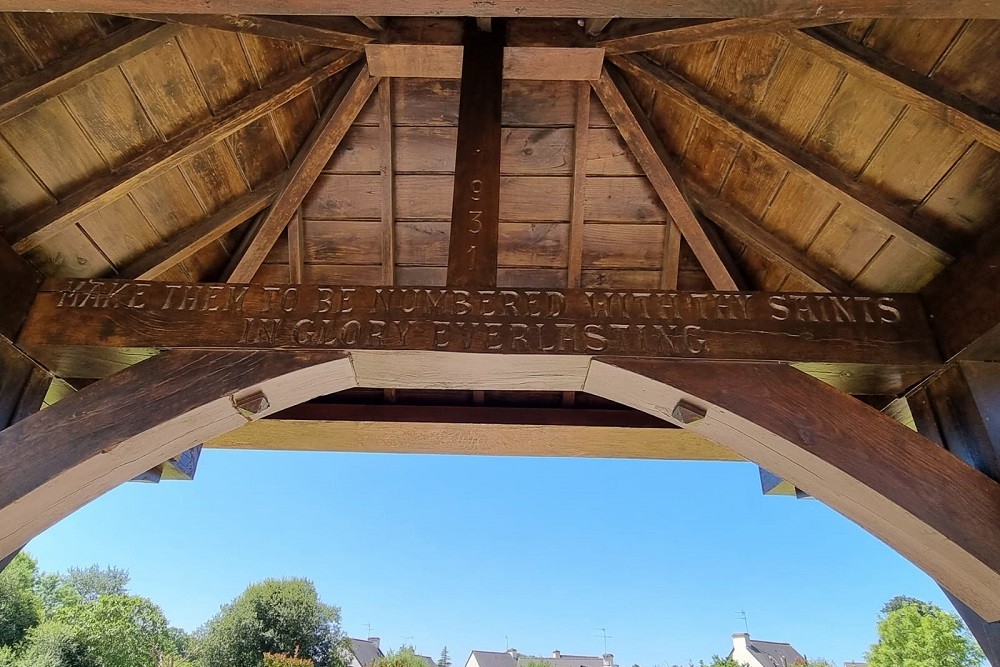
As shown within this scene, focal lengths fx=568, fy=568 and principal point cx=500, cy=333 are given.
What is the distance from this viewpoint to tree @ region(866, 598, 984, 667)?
1620 cm

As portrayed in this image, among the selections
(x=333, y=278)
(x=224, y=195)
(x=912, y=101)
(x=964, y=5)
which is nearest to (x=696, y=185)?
(x=912, y=101)

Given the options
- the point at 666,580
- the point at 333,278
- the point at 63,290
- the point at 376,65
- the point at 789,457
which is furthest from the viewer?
the point at 666,580

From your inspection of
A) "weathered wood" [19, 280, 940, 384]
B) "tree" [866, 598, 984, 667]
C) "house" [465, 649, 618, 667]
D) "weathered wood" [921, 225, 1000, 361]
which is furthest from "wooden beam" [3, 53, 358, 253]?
"house" [465, 649, 618, 667]

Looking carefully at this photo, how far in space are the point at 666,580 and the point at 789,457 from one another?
57.6 meters

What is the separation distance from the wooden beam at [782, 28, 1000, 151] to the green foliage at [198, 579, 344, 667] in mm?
20956

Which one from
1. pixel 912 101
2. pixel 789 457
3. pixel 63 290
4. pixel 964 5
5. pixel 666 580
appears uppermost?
pixel 666 580

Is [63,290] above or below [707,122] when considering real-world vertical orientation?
below

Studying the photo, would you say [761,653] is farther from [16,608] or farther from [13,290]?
[13,290]

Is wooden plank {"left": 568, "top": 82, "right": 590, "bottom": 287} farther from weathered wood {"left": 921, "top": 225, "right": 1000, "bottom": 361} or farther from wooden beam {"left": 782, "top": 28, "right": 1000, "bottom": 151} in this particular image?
weathered wood {"left": 921, "top": 225, "right": 1000, "bottom": 361}

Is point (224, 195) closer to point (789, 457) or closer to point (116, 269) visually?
point (116, 269)

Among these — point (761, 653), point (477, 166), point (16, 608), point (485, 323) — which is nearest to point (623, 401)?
point (485, 323)

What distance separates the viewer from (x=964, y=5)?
1.25 meters

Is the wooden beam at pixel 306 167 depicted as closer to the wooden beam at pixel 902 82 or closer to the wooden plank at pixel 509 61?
the wooden plank at pixel 509 61

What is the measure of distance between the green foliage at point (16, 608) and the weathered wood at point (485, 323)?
18168mm
